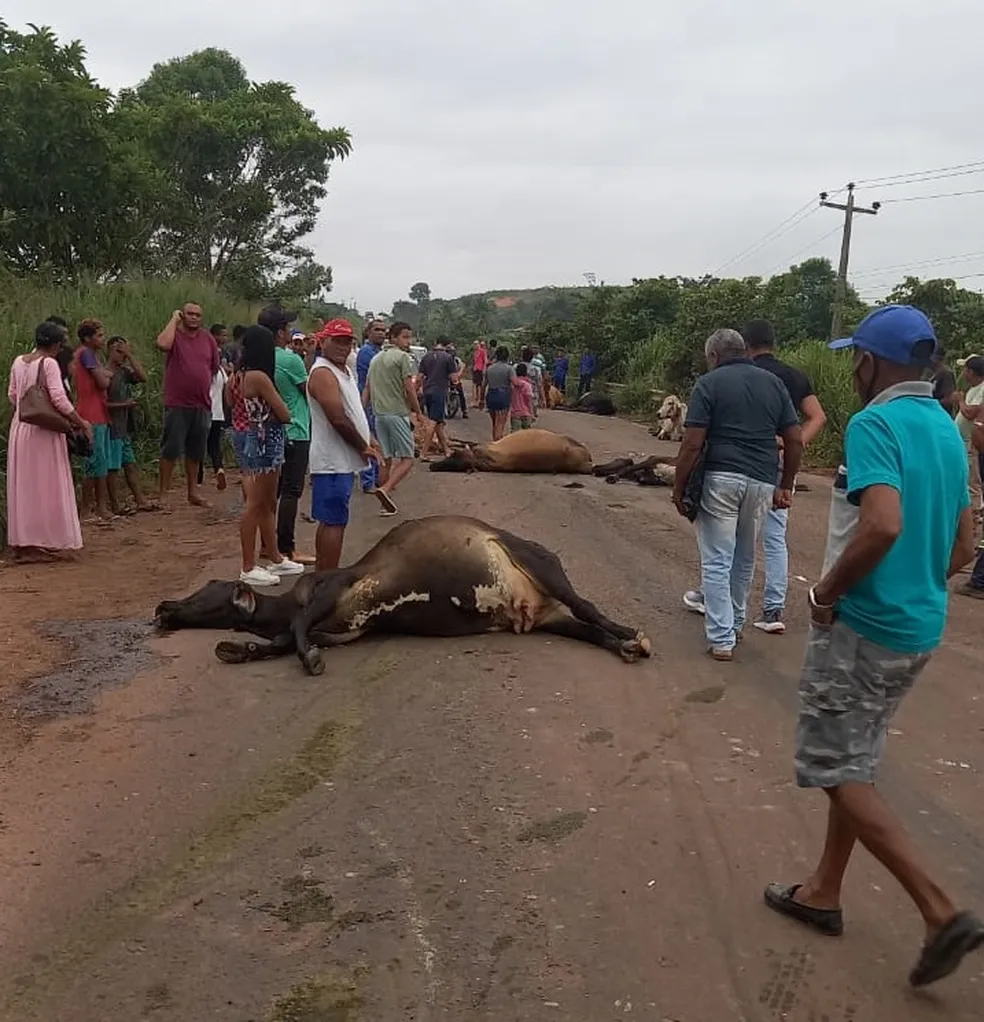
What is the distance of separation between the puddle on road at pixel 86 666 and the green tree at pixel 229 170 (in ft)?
48.1

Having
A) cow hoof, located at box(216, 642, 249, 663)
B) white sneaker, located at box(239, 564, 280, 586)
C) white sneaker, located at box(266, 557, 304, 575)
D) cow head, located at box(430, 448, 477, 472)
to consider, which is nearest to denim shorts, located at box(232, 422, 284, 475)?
white sneaker, located at box(239, 564, 280, 586)

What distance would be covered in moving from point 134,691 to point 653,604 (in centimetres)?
350

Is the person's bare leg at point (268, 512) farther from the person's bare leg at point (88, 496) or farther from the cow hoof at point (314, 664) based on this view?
the person's bare leg at point (88, 496)

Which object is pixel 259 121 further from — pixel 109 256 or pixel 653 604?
pixel 653 604

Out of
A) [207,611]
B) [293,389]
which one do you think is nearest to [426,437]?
[293,389]

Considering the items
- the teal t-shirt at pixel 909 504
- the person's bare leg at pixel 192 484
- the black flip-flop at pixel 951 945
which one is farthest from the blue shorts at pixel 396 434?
the black flip-flop at pixel 951 945

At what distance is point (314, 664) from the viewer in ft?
19.0

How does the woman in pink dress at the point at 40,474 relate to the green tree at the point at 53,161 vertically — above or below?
below

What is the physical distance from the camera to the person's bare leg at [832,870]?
3295 millimetres

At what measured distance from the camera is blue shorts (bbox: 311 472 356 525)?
705 centimetres

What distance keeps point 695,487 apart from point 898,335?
121 inches

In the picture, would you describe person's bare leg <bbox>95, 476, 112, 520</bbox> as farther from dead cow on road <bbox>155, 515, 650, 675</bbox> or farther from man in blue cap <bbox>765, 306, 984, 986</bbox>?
man in blue cap <bbox>765, 306, 984, 986</bbox>

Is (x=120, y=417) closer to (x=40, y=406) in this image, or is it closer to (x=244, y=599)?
(x=40, y=406)

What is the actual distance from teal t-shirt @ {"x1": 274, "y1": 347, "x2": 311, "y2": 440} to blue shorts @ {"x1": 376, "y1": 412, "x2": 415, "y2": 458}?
8.86 ft
